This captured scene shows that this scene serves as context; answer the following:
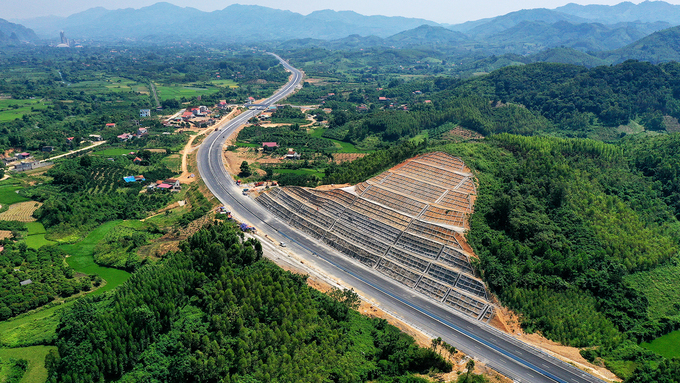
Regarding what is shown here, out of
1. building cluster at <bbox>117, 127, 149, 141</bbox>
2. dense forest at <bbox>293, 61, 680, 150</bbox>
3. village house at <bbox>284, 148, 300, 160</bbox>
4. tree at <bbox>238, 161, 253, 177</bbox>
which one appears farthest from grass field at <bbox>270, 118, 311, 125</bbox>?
tree at <bbox>238, 161, 253, 177</bbox>

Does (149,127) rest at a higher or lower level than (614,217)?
lower

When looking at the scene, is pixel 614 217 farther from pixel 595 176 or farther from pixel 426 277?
pixel 426 277

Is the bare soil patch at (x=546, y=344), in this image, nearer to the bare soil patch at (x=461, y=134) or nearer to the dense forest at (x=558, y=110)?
the bare soil patch at (x=461, y=134)

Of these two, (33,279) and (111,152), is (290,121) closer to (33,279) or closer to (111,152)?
(111,152)

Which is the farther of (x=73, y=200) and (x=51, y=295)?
(x=73, y=200)

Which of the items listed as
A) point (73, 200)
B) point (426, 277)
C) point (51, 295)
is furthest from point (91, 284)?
point (426, 277)

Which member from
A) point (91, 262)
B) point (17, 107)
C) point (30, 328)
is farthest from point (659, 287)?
point (17, 107)
